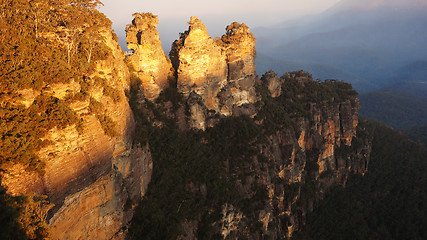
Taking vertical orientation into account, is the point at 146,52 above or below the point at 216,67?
above

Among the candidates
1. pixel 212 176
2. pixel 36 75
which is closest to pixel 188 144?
pixel 212 176

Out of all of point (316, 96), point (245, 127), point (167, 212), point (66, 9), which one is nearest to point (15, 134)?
point (66, 9)

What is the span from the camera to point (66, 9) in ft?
72.3

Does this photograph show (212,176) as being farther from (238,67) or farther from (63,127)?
(63,127)

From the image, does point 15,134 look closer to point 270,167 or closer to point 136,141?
point 136,141

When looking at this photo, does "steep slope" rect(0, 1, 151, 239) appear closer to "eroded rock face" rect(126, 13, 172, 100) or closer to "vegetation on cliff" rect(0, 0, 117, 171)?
"vegetation on cliff" rect(0, 0, 117, 171)

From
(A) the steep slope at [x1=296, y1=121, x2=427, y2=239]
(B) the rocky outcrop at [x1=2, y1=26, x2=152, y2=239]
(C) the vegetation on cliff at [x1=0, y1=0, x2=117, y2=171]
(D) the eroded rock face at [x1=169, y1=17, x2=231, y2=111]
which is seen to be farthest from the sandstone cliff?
(A) the steep slope at [x1=296, y1=121, x2=427, y2=239]

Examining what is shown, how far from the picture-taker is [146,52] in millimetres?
33250

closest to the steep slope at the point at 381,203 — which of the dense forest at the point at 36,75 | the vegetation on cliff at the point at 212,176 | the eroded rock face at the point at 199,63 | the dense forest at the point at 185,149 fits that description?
the dense forest at the point at 185,149

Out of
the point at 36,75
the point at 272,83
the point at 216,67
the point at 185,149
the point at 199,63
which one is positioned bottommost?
the point at 185,149

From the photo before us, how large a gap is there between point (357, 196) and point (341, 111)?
2258 centimetres

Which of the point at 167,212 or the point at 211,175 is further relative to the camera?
the point at 211,175

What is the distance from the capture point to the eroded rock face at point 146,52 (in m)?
32.8

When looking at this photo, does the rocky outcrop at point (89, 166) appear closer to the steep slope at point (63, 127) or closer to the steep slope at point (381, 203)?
the steep slope at point (63, 127)
